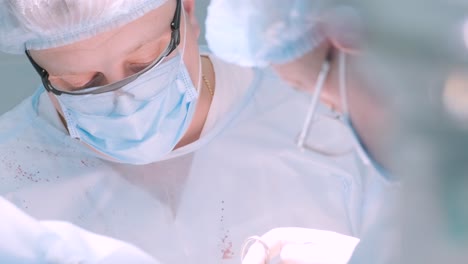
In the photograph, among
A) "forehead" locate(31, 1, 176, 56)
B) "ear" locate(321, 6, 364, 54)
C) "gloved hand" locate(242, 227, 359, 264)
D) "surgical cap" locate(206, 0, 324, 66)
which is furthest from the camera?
"forehead" locate(31, 1, 176, 56)

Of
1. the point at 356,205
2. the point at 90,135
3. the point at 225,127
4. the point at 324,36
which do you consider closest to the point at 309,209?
the point at 356,205

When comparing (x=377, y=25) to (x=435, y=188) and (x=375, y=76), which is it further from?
(x=435, y=188)

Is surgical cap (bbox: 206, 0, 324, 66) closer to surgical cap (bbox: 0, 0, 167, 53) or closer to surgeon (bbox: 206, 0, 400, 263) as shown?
surgeon (bbox: 206, 0, 400, 263)

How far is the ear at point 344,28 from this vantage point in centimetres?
74

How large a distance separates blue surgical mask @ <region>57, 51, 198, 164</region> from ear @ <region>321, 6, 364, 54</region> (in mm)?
599

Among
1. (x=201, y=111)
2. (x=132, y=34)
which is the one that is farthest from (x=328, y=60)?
(x=201, y=111)

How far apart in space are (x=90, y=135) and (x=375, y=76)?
0.85 metres

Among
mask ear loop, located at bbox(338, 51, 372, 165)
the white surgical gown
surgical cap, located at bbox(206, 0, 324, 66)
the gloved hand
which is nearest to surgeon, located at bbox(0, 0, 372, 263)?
the white surgical gown

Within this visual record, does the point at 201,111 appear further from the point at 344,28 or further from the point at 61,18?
the point at 344,28

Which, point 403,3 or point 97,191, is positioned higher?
point 403,3

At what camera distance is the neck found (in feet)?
5.10

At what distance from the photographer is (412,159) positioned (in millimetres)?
670

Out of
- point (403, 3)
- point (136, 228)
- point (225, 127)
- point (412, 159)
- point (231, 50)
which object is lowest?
point (136, 228)

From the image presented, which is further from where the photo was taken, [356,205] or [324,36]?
[356,205]
